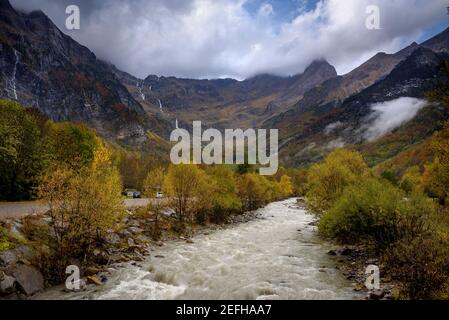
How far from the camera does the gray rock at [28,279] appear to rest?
19.1 metres

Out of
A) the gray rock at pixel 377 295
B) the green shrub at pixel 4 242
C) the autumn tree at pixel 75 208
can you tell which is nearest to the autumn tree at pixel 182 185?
the autumn tree at pixel 75 208

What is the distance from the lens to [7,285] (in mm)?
18328

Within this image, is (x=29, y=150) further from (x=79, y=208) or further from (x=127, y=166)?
(x=127, y=166)

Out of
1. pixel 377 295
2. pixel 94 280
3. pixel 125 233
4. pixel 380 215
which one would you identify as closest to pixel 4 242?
pixel 94 280

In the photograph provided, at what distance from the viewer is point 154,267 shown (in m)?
26.4

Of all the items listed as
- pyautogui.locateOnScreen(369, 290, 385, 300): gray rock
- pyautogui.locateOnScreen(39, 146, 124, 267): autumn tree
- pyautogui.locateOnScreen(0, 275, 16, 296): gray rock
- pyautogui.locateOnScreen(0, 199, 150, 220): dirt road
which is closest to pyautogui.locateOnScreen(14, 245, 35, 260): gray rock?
pyautogui.locateOnScreen(39, 146, 124, 267): autumn tree

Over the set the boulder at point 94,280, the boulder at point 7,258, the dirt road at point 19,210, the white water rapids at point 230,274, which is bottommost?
the white water rapids at point 230,274

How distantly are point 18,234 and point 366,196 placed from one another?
1081 inches

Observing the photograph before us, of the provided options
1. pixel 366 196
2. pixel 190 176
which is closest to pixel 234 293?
pixel 366 196

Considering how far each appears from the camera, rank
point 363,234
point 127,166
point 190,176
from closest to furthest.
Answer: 1. point 363,234
2. point 190,176
3. point 127,166

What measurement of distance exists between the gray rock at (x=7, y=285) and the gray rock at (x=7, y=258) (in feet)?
3.93

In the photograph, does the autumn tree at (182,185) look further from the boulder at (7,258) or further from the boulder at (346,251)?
the boulder at (7,258)

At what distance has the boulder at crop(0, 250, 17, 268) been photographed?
773 inches

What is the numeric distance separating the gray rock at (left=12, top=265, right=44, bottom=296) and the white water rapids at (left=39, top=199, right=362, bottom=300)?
810 mm
